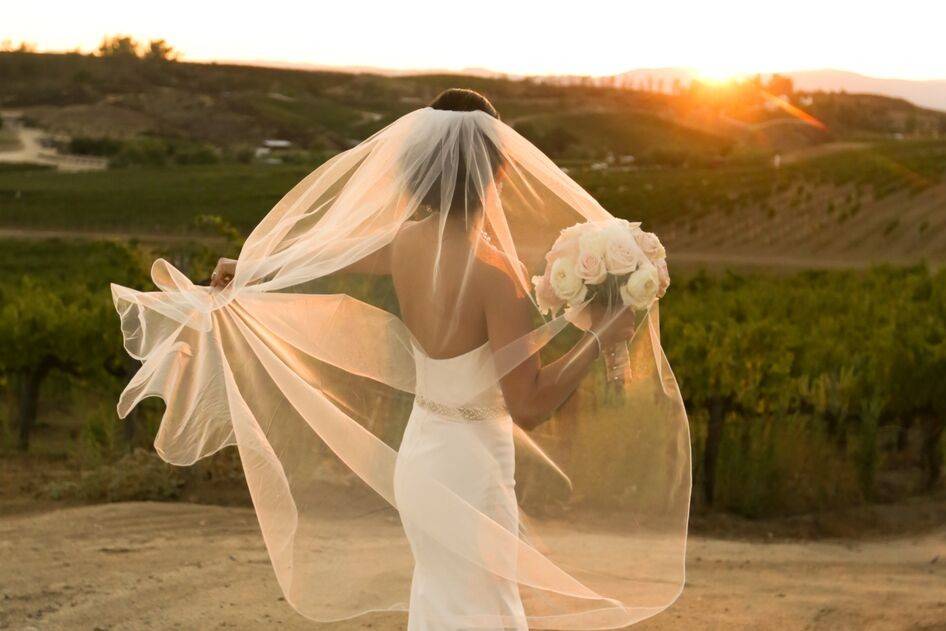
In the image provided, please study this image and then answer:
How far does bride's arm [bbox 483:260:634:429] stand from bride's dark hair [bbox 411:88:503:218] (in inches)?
11.9

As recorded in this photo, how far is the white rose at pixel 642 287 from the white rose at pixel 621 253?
0.03 metres

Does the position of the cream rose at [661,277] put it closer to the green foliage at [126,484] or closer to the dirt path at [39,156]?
the green foliage at [126,484]

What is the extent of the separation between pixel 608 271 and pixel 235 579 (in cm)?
329

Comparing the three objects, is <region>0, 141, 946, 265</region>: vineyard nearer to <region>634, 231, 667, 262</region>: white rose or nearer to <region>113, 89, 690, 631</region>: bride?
<region>113, 89, 690, 631</region>: bride

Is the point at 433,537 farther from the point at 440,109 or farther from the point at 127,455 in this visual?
the point at 127,455

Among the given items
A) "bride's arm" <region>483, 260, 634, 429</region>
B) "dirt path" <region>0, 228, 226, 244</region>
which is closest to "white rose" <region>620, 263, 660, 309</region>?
"bride's arm" <region>483, 260, 634, 429</region>

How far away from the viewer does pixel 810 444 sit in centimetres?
865

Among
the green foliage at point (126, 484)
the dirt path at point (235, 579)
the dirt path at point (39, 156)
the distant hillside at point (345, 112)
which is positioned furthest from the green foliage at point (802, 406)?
the distant hillside at point (345, 112)

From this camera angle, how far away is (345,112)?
134625 mm

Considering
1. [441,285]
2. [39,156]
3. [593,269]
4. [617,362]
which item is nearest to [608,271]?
[593,269]

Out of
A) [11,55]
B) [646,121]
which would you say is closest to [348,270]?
[646,121]

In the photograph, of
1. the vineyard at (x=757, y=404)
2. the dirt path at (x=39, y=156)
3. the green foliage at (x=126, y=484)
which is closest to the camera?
the green foliage at (x=126, y=484)

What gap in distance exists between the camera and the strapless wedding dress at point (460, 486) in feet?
11.2

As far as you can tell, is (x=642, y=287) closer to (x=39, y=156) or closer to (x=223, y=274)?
(x=223, y=274)
